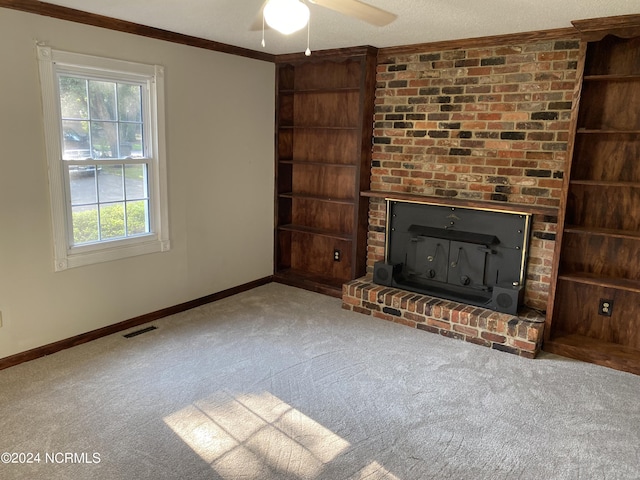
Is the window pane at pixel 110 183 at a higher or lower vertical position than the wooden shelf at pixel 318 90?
lower

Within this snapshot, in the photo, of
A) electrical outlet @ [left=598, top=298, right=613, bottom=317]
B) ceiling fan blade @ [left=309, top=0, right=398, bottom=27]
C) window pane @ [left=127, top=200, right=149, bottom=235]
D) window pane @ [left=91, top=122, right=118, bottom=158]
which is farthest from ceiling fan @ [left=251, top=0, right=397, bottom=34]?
electrical outlet @ [left=598, top=298, right=613, bottom=317]

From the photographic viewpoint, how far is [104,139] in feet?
11.6

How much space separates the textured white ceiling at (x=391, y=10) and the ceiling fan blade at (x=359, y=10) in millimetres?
300

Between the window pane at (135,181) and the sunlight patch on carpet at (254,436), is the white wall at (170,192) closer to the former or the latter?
the window pane at (135,181)

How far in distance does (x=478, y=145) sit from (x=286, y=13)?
2.42 metres

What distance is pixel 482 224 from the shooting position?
391 cm

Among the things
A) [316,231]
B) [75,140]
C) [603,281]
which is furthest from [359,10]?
[316,231]

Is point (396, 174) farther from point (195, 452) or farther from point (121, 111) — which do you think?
point (195, 452)

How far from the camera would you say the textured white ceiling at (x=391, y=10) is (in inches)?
112

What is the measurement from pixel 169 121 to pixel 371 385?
2598mm

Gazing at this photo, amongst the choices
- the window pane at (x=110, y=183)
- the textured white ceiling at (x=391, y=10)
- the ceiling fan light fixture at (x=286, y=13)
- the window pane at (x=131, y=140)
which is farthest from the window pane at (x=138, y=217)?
the ceiling fan light fixture at (x=286, y=13)

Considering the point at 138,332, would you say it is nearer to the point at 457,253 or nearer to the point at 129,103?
the point at 129,103

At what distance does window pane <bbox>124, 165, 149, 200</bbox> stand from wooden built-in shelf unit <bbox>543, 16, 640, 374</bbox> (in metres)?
3.18

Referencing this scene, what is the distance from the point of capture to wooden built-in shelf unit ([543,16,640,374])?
3.31 m
